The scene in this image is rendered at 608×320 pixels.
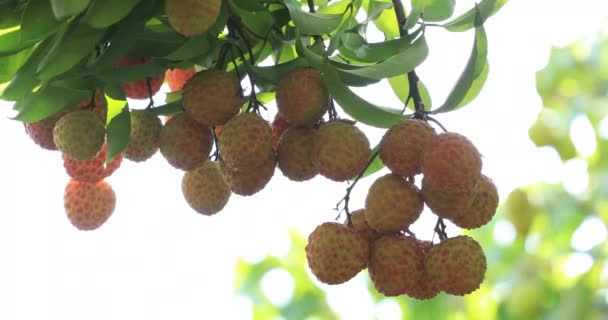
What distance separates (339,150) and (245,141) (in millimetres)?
89

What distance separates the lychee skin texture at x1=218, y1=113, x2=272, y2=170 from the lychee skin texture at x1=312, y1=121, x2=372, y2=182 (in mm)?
51

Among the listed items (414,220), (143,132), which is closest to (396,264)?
(414,220)

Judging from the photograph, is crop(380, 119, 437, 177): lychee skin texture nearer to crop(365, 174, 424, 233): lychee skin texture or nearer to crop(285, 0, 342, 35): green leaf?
crop(365, 174, 424, 233): lychee skin texture

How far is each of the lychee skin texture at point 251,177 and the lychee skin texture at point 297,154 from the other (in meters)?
0.01

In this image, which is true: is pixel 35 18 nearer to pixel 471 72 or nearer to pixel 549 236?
pixel 471 72

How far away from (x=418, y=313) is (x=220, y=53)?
183 centimetres

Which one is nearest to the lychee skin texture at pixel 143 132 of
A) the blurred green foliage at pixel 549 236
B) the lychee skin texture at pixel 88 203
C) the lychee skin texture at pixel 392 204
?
the lychee skin texture at pixel 88 203

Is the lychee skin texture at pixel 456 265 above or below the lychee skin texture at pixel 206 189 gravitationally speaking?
above

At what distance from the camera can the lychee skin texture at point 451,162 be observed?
75cm

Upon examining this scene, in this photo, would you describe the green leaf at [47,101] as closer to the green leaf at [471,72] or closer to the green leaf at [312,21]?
Answer: the green leaf at [312,21]

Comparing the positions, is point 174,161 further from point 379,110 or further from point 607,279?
point 607,279

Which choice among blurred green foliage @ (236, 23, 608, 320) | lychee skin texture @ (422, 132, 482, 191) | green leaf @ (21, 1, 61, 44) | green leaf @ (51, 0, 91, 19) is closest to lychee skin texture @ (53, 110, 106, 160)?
green leaf @ (21, 1, 61, 44)

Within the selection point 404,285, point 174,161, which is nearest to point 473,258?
point 404,285

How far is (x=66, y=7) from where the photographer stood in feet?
2.02
